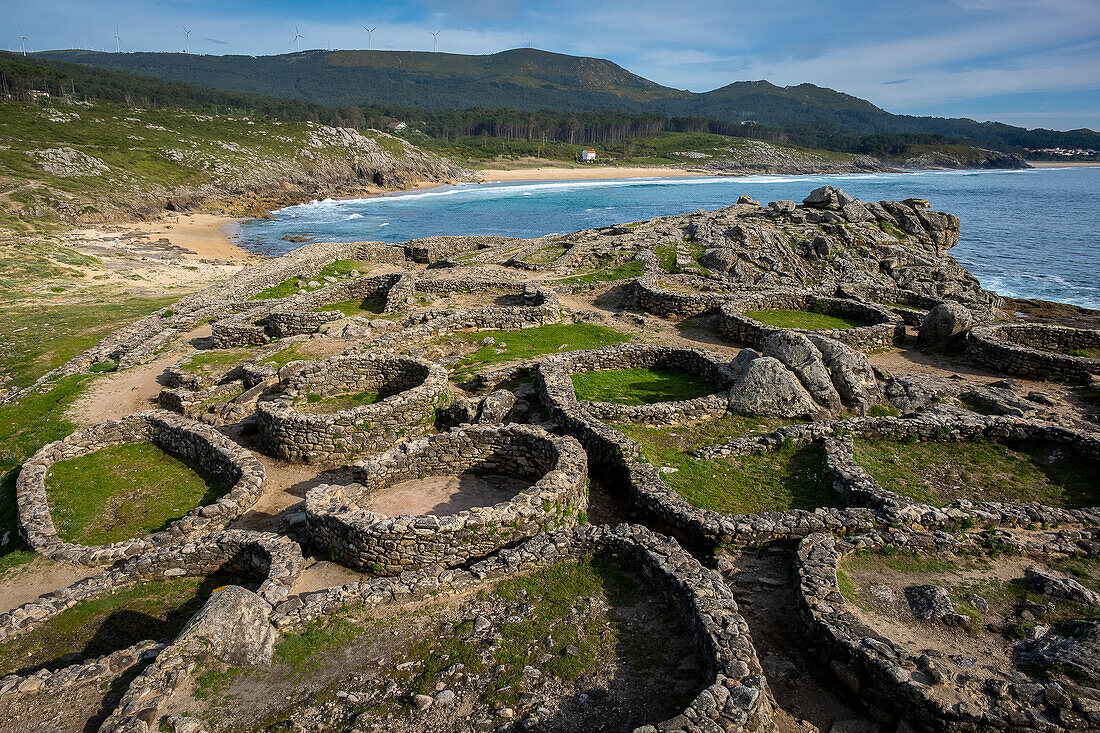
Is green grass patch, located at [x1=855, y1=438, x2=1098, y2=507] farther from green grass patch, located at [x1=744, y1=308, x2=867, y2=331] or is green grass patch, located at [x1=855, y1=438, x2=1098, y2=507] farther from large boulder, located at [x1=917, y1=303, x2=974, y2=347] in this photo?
green grass patch, located at [x1=744, y1=308, x2=867, y2=331]

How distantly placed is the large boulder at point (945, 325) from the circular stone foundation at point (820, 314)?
85 cm

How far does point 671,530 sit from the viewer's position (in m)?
11.6

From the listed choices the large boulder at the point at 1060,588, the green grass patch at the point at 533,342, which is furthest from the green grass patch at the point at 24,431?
the large boulder at the point at 1060,588

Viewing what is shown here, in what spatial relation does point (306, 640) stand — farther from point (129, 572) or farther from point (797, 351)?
point (797, 351)

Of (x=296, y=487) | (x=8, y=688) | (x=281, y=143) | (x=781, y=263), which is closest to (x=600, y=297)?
(x=781, y=263)

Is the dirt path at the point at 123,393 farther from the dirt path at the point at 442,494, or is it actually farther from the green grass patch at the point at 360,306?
the dirt path at the point at 442,494

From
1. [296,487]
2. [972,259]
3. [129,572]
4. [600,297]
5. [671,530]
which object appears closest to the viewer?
[129,572]

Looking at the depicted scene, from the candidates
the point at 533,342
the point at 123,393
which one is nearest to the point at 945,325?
the point at 533,342

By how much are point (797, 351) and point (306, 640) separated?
14.5 m

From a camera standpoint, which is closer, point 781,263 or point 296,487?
point 296,487

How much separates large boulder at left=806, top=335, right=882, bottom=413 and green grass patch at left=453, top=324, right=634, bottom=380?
7.52m

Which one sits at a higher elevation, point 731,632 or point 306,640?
point 731,632

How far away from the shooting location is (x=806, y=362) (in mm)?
16922

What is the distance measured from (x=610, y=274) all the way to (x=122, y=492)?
2389 cm
